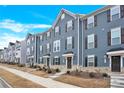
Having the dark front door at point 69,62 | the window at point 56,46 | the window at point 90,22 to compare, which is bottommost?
the dark front door at point 69,62

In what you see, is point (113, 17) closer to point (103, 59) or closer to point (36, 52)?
point (103, 59)

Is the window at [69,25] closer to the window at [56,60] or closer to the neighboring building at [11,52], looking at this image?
the window at [56,60]

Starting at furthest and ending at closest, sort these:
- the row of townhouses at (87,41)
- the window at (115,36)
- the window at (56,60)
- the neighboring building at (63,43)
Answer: the window at (56,60) < the neighboring building at (63,43) < the row of townhouses at (87,41) < the window at (115,36)

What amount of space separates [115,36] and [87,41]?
5.97 metres

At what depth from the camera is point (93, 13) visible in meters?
31.8

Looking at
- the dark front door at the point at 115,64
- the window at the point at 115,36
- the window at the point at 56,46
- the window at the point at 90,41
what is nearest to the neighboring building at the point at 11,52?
the window at the point at 56,46

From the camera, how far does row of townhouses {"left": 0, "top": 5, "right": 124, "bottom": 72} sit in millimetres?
27656

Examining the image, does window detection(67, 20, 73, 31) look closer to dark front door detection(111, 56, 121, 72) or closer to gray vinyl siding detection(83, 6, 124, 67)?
gray vinyl siding detection(83, 6, 124, 67)

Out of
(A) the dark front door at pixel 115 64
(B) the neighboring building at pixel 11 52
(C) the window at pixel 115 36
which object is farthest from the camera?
(B) the neighboring building at pixel 11 52

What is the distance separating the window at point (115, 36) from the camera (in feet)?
89.1

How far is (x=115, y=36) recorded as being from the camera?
27703 mm

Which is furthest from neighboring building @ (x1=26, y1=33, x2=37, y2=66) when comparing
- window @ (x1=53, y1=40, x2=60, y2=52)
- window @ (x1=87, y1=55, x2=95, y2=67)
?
window @ (x1=87, y1=55, x2=95, y2=67)
